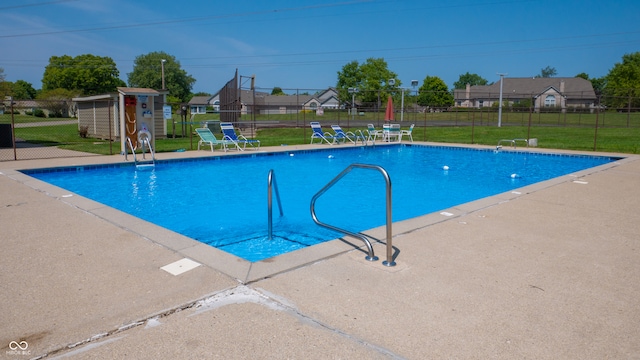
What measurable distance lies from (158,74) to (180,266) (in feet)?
287

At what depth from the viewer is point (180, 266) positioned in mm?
3654

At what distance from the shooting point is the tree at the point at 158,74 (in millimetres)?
83312

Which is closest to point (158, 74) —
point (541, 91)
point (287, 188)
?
point (541, 91)

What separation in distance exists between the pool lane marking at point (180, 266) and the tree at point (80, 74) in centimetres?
7669

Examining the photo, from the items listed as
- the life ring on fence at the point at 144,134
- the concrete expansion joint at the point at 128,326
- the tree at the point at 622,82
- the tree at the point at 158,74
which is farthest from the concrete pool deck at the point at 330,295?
the tree at the point at 158,74

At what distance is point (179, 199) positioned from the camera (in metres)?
8.09

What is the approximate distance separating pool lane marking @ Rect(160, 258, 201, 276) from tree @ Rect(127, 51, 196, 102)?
8506cm

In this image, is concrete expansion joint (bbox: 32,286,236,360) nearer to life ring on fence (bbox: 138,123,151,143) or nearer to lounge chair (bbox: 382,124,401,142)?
life ring on fence (bbox: 138,123,151,143)

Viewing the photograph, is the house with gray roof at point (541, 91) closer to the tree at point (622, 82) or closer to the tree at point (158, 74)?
the tree at point (622, 82)

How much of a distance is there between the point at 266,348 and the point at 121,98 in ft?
38.8

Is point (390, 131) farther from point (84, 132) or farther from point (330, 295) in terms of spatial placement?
point (330, 295)

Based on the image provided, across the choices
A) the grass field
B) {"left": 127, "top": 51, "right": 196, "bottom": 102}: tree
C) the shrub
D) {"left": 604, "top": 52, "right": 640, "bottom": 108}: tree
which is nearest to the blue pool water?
the grass field

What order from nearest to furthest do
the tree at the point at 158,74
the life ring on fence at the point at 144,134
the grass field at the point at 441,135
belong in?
the life ring on fence at the point at 144,134, the grass field at the point at 441,135, the tree at the point at 158,74

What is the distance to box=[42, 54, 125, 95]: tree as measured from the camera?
71.7 m
